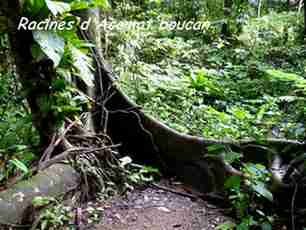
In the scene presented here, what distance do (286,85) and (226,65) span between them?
165 cm

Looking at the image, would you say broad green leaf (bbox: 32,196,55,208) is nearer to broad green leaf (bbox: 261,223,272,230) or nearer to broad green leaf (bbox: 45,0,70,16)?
broad green leaf (bbox: 45,0,70,16)

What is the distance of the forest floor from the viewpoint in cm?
299

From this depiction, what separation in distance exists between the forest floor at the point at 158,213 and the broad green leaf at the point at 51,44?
1282 mm

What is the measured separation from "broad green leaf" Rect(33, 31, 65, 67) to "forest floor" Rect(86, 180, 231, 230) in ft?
4.21

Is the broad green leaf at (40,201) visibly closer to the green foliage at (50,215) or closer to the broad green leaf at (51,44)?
the green foliage at (50,215)

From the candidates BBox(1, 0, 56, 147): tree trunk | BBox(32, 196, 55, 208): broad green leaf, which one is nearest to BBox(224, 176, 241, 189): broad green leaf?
BBox(32, 196, 55, 208): broad green leaf

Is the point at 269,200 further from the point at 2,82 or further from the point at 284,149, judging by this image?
the point at 2,82

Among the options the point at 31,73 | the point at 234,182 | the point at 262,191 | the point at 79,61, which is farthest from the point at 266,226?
the point at 31,73

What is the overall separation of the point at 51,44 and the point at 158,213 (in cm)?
161

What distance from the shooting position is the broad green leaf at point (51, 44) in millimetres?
2738

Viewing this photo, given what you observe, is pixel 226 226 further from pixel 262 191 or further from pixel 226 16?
pixel 226 16

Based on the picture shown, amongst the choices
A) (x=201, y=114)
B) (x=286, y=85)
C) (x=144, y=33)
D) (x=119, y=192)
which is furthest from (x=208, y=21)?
(x=119, y=192)

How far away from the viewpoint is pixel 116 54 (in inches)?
225

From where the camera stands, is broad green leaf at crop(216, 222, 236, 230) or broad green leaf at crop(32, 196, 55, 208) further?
broad green leaf at crop(216, 222, 236, 230)
